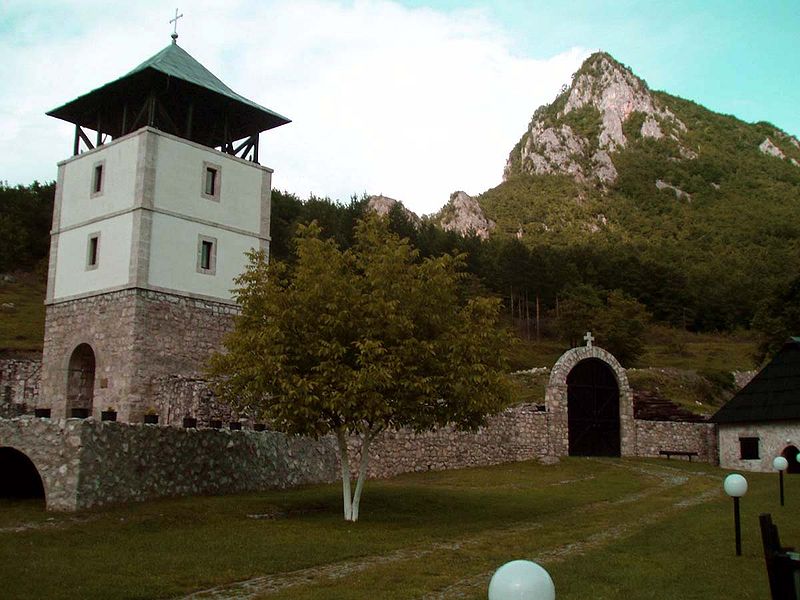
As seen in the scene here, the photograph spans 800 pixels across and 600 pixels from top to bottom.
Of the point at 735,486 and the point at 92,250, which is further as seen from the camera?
the point at 92,250

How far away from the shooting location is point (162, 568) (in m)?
11.2

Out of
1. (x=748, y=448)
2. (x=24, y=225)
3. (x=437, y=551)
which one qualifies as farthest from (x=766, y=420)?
(x=24, y=225)

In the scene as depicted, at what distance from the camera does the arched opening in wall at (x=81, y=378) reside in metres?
27.7

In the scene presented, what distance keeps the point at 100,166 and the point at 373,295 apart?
16275mm

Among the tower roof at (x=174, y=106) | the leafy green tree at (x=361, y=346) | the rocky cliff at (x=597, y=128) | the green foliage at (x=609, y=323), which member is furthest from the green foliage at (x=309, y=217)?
the rocky cliff at (x=597, y=128)

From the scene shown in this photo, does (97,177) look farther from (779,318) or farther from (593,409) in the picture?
(779,318)

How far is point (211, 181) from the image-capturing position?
29016 millimetres

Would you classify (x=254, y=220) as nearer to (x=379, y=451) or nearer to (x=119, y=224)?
(x=119, y=224)

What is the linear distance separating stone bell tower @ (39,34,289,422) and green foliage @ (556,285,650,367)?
31.4m

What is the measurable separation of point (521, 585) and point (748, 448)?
2924 centimetres

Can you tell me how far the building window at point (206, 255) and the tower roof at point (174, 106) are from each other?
3.88 m

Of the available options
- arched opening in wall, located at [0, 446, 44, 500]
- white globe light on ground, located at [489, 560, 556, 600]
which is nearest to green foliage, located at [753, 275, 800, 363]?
arched opening in wall, located at [0, 446, 44, 500]

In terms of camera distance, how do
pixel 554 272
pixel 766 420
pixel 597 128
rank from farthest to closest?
pixel 597 128, pixel 554 272, pixel 766 420

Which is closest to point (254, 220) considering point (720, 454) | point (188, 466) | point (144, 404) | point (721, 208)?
point (144, 404)
